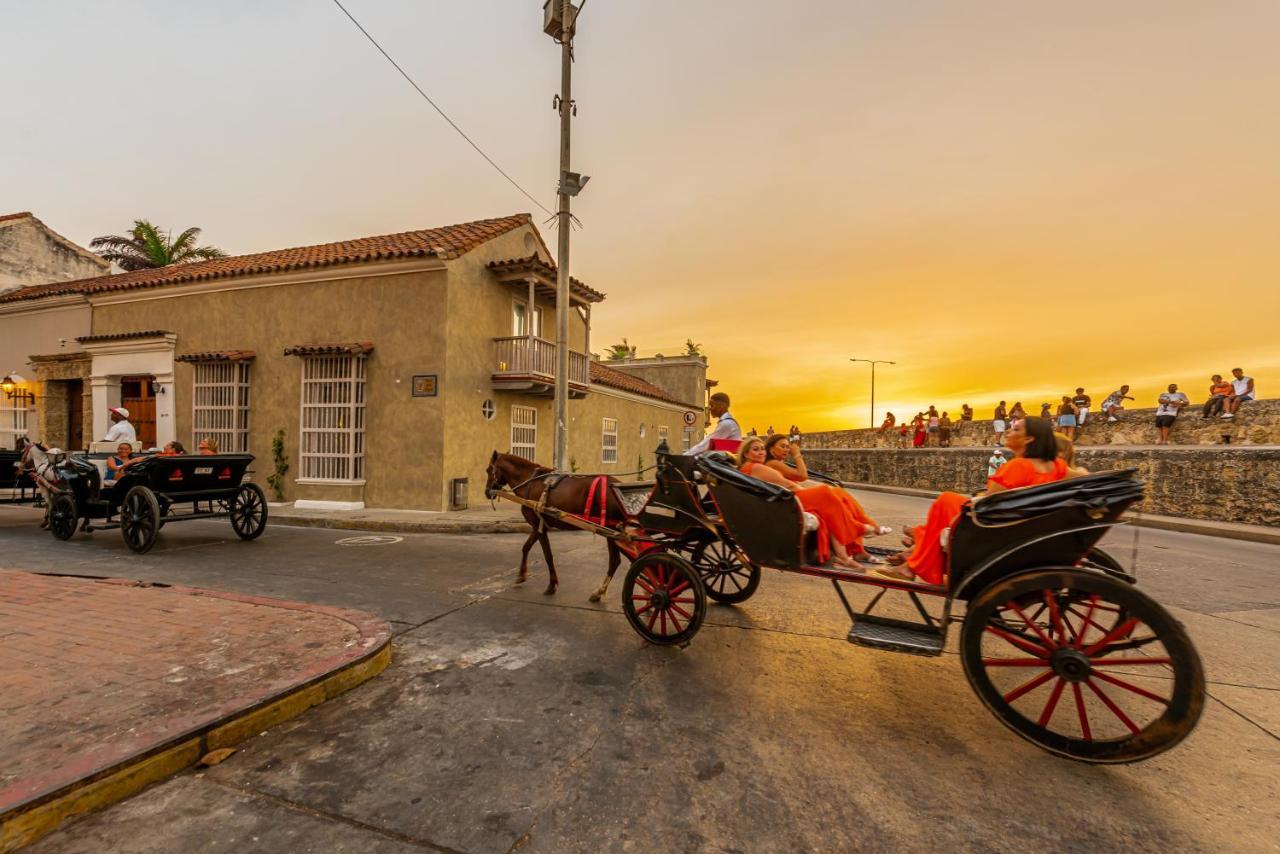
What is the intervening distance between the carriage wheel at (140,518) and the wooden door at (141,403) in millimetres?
8412

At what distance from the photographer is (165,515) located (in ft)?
24.0

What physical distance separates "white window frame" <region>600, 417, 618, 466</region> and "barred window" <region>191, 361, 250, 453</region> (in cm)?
1032

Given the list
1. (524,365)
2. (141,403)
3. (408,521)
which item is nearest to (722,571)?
(408,521)

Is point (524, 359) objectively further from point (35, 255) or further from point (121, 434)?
point (35, 255)

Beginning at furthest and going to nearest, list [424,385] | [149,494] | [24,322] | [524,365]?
[24,322] < [524,365] < [424,385] < [149,494]

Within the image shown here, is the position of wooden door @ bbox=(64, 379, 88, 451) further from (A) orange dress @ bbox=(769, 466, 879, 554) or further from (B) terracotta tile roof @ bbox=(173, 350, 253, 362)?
(A) orange dress @ bbox=(769, 466, 879, 554)

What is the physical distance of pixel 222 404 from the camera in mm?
12938

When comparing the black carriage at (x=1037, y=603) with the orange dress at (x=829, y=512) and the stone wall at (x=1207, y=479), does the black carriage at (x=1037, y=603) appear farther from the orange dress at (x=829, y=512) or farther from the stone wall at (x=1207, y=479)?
the stone wall at (x=1207, y=479)

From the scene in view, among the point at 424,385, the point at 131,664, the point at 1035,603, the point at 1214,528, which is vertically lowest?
the point at 1214,528

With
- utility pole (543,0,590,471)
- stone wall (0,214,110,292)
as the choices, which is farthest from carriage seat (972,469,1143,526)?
stone wall (0,214,110,292)

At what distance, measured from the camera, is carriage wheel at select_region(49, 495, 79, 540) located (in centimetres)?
759

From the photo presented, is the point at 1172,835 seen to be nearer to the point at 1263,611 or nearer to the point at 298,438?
the point at 1263,611

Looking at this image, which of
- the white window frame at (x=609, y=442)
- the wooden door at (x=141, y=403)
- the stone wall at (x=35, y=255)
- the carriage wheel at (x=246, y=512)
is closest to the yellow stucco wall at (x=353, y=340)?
the wooden door at (x=141, y=403)

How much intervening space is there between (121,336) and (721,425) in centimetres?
1619
